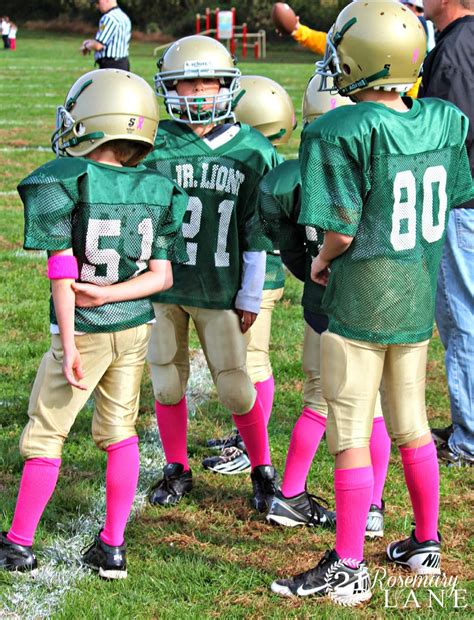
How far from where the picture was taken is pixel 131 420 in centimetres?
328

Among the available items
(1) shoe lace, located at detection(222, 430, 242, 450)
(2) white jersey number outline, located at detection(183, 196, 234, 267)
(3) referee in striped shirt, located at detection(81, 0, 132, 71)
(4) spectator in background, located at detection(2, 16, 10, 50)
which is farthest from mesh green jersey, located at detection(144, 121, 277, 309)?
(4) spectator in background, located at detection(2, 16, 10, 50)

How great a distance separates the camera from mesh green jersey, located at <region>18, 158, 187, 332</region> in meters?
2.99

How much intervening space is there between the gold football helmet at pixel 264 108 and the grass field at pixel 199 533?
139cm

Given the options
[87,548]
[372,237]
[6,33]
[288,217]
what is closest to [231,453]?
[87,548]

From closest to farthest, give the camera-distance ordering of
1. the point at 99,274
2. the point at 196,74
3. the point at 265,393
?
the point at 99,274
the point at 196,74
the point at 265,393

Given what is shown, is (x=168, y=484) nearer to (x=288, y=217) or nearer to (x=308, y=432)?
(x=308, y=432)

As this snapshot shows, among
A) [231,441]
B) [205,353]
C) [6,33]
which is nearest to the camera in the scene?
[205,353]

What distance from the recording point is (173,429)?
3.94m

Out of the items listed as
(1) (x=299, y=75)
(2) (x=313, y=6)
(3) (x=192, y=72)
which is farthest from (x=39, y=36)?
(3) (x=192, y=72)

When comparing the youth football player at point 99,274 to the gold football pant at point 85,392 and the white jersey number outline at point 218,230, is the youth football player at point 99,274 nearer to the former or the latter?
the gold football pant at point 85,392

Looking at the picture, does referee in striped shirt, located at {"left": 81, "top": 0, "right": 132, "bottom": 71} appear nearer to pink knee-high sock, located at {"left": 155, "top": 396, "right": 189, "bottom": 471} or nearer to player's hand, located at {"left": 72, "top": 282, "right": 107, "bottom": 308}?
pink knee-high sock, located at {"left": 155, "top": 396, "right": 189, "bottom": 471}

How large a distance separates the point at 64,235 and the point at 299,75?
2235 cm
